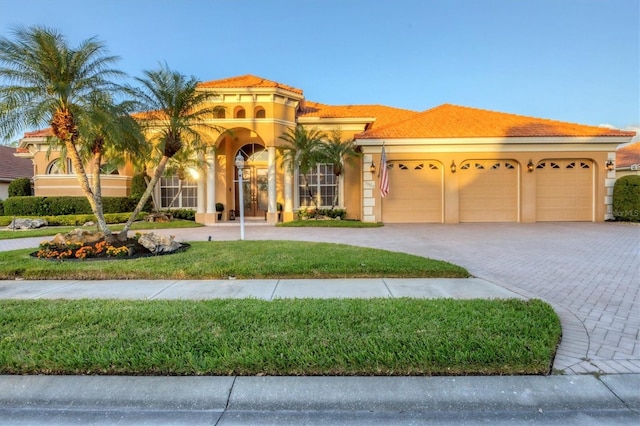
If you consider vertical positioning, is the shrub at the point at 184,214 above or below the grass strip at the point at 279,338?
above

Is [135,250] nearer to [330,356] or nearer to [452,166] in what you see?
[330,356]

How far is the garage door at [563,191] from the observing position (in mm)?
16750

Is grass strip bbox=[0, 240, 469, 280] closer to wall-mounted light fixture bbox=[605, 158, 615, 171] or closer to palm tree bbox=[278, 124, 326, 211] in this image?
palm tree bbox=[278, 124, 326, 211]

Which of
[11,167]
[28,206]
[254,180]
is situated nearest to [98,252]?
[254,180]

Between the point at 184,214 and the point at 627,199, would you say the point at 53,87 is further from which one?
the point at 627,199

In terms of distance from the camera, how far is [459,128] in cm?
1739

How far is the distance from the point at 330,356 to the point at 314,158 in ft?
43.9

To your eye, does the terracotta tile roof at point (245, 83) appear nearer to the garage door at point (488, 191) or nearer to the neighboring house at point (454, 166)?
the neighboring house at point (454, 166)

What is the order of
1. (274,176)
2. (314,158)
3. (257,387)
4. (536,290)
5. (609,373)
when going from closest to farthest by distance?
1. (257,387)
2. (609,373)
3. (536,290)
4. (314,158)
5. (274,176)

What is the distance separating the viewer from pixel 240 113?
17547 millimetres

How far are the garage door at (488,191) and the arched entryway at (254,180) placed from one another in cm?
1083

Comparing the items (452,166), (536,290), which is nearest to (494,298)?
(536,290)

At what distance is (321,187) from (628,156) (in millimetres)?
28586

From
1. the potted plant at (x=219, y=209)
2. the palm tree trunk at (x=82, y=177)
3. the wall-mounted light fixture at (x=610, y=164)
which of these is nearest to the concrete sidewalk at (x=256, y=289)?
the palm tree trunk at (x=82, y=177)
